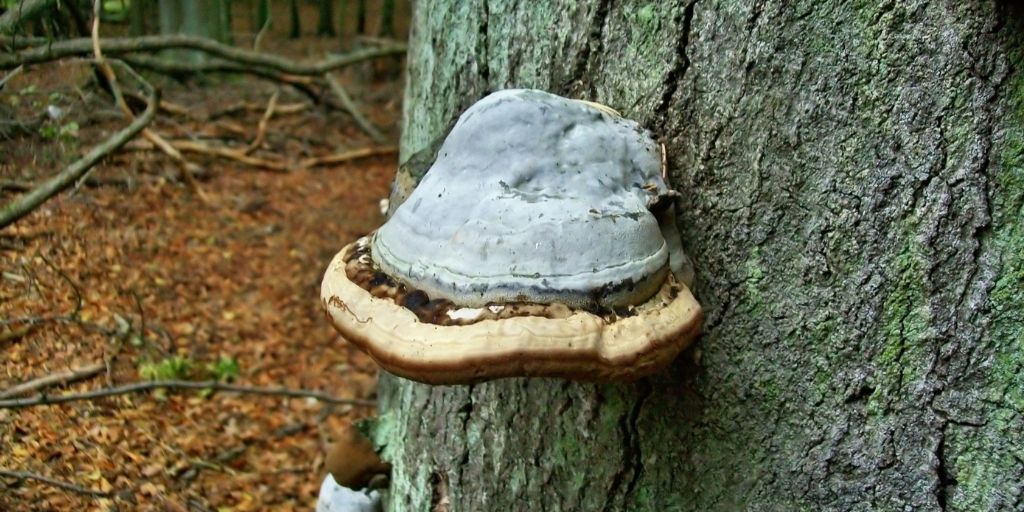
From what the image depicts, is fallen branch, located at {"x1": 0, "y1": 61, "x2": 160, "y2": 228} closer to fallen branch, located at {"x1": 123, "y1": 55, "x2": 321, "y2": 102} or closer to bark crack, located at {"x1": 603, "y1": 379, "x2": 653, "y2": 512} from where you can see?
fallen branch, located at {"x1": 123, "y1": 55, "x2": 321, "y2": 102}

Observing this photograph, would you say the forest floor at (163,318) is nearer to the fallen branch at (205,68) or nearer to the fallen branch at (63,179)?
the fallen branch at (63,179)

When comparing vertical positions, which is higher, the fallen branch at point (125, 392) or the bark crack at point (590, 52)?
the bark crack at point (590, 52)

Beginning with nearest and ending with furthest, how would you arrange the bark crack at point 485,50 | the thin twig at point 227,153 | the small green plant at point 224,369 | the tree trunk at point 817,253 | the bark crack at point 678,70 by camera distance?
the tree trunk at point 817,253, the bark crack at point 678,70, the bark crack at point 485,50, the small green plant at point 224,369, the thin twig at point 227,153

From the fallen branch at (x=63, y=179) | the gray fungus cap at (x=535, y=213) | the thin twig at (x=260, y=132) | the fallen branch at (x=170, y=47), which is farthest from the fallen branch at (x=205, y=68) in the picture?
the gray fungus cap at (x=535, y=213)

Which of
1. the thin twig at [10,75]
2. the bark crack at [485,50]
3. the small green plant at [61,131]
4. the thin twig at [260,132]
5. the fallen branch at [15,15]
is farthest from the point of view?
the thin twig at [260,132]

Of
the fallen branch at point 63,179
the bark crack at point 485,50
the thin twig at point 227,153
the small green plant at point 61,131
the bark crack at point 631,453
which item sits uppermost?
the bark crack at point 485,50

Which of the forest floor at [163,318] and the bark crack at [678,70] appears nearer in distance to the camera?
the bark crack at [678,70]
